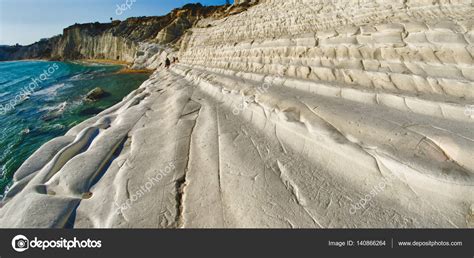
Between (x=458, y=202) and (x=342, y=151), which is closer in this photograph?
(x=458, y=202)

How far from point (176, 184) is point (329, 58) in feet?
13.4

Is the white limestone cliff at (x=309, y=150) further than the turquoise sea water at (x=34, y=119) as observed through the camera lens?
No

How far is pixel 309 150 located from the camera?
2.80m

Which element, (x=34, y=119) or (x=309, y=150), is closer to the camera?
(x=309, y=150)

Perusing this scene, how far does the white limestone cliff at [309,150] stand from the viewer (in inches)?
81.8

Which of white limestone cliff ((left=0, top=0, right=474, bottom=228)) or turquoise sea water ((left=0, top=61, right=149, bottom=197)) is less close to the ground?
white limestone cliff ((left=0, top=0, right=474, bottom=228))

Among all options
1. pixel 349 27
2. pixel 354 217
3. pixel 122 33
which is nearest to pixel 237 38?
pixel 349 27

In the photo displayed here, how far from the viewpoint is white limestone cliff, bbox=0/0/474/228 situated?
2.08 m

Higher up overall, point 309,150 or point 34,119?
point 309,150

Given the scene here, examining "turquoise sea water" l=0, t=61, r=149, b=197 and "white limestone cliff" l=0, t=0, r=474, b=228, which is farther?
"turquoise sea water" l=0, t=61, r=149, b=197

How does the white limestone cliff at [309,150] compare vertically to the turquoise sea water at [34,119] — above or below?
above

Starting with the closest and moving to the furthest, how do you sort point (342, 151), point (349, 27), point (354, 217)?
point (354, 217), point (342, 151), point (349, 27)
